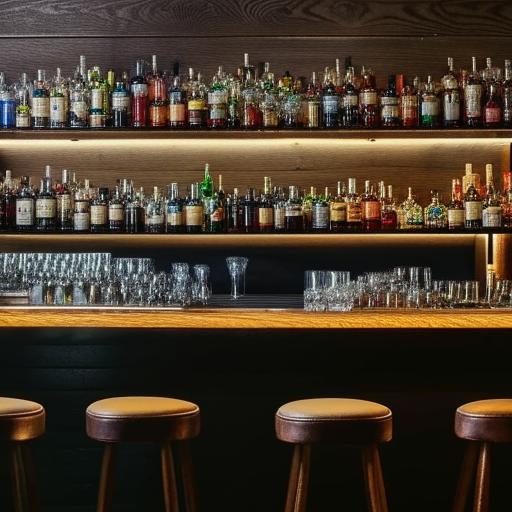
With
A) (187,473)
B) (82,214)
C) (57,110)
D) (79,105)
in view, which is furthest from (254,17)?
(187,473)

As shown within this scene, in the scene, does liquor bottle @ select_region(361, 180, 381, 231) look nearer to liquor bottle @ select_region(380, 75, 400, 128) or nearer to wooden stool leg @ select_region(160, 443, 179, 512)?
liquor bottle @ select_region(380, 75, 400, 128)

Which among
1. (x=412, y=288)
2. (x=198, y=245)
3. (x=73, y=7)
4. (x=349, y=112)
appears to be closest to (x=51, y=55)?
(x=73, y=7)

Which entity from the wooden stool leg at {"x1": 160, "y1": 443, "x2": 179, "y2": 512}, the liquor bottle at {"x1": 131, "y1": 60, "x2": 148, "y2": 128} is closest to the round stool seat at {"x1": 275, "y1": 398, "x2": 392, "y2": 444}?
the wooden stool leg at {"x1": 160, "y1": 443, "x2": 179, "y2": 512}

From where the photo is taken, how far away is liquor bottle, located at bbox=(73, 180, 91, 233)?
4.96m

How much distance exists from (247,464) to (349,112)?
6.30ft

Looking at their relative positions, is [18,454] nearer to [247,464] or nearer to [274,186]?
[247,464]

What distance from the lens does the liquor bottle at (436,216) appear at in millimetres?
5035

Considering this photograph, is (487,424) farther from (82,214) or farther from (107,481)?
(82,214)

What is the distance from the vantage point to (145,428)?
304 centimetres

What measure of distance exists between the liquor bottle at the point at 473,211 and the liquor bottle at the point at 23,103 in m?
2.19

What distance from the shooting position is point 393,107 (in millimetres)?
4934

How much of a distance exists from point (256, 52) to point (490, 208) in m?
1.46

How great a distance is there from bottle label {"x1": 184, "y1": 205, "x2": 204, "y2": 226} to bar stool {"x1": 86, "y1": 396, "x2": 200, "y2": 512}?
1834mm

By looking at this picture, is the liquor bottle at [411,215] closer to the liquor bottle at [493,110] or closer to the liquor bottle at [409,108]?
the liquor bottle at [409,108]
